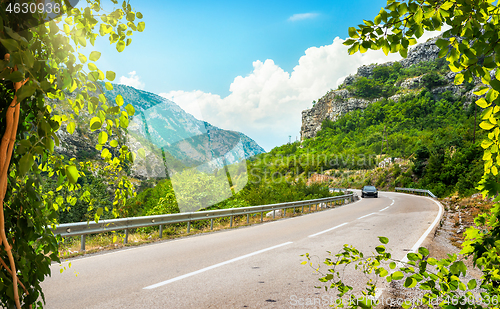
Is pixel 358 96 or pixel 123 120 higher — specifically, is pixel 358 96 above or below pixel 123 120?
above

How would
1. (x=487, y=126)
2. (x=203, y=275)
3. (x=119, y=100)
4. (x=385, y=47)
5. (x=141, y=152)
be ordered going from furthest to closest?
1. (x=203, y=275)
2. (x=385, y=47)
3. (x=487, y=126)
4. (x=141, y=152)
5. (x=119, y=100)

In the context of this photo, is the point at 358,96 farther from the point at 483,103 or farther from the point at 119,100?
the point at 119,100

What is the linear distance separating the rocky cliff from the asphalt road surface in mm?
97099

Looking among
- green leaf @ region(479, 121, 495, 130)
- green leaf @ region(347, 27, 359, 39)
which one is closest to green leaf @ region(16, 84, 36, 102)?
green leaf @ region(347, 27, 359, 39)

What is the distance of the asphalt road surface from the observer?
13.8ft

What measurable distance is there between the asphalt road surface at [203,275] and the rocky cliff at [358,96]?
97099 mm

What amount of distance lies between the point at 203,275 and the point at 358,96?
151m

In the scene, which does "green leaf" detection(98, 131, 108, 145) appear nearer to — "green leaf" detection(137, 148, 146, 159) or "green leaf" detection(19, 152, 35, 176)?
"green leaf" detection(137, 148, 146, 159)

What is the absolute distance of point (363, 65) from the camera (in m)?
176

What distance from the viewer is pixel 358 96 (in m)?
143

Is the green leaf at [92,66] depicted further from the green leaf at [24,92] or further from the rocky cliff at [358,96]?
the rocky cliff at [358,96]

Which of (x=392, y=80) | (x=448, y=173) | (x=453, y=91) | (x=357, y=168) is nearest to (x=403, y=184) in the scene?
(x=448, y=173)

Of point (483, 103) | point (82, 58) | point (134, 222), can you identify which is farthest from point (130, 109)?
point (134, 222)

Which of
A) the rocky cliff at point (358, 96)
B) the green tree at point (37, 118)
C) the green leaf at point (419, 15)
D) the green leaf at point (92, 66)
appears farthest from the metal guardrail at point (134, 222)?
the rocky cliff at point (358, 96)
